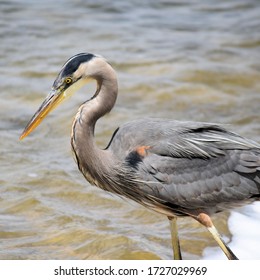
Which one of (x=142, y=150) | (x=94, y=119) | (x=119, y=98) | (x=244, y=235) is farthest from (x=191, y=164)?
(x=119, y=98)

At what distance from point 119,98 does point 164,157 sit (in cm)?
397

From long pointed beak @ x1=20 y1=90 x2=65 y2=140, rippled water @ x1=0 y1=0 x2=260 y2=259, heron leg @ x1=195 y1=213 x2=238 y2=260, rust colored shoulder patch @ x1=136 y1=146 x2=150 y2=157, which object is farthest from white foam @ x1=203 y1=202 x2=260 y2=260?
long pointed beak @ x1=20 y1=90 x2=65 y2=140

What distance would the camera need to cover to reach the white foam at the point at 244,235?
616 cm

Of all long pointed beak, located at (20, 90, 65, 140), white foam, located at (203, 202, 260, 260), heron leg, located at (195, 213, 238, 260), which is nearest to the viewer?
heron leg, located at (195, 213, 238, 260)

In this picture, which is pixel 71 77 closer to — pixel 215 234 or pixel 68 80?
pixel 68 80

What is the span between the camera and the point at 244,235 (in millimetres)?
6465

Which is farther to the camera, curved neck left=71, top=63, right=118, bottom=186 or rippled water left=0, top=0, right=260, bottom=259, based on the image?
rippled water left=0, top=0, right=260, bottom=259

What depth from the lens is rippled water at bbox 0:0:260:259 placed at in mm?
6258

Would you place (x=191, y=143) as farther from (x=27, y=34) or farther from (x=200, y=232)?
(x=27, y=34)

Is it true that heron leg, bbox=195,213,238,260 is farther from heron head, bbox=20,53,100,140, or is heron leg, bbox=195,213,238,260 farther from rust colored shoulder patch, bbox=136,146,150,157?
heron head, bbox=20,53,100,140

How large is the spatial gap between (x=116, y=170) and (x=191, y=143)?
61 cm

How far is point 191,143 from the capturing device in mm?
5484

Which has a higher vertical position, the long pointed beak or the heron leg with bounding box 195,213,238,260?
the long pointed beak

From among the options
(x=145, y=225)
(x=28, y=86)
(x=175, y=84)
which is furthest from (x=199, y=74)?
(x=145, y=225)
